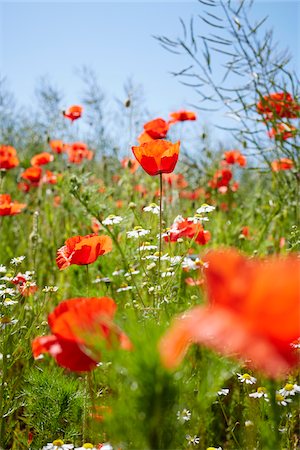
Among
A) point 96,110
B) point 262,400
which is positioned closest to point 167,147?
point 262,400

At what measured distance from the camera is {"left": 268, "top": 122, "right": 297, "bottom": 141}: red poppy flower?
2168 mm

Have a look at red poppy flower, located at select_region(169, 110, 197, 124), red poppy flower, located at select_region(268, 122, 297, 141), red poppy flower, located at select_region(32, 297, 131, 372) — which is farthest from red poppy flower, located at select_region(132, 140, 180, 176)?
red poppy flower, located at select_region(169, 110, 197, 124)

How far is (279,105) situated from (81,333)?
1802 mm

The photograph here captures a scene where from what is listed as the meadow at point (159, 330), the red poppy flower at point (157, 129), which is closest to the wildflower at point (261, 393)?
the meadow at point (159, 330)

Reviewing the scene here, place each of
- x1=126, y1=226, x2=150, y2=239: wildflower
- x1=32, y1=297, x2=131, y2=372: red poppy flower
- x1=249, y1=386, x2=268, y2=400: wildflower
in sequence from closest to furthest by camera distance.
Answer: x1=32, y1=297, x2=131, y2=372: red poppy flower, x1=249, y1=386, x2=268, y2=400: wildflower, x1=126, y1=226, x2=150, y2=239: wildflower

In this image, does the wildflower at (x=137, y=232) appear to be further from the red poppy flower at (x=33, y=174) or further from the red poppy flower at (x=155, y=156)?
the red poppy flower at (x=33, y=174)

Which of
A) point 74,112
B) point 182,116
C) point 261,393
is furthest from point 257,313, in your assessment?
point 74,112

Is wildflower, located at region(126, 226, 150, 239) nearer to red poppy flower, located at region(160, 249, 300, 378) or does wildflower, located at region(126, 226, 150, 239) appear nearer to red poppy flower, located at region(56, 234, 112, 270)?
red poppy flower, located at region(56, 234, 112, 270)

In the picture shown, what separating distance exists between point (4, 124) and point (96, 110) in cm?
159

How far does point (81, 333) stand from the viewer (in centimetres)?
74

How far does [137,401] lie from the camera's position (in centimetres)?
73

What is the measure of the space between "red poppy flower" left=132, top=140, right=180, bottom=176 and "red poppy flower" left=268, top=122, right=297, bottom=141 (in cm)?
83

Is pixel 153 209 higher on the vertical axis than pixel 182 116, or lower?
lower

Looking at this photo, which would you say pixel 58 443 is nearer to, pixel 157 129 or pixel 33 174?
pixel 157 129
